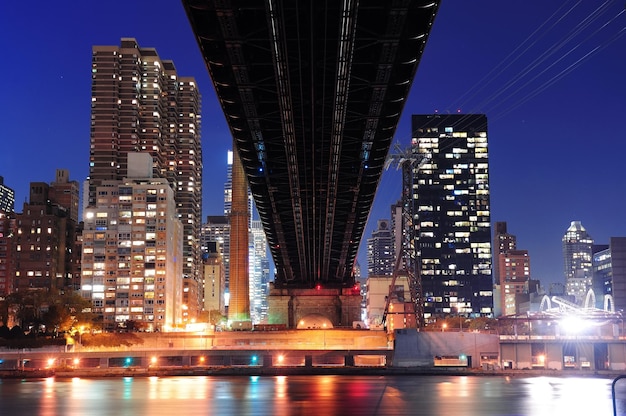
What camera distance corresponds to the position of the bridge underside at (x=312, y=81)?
41.8m

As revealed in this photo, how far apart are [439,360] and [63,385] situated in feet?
165

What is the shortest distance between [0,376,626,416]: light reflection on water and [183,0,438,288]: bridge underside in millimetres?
20038

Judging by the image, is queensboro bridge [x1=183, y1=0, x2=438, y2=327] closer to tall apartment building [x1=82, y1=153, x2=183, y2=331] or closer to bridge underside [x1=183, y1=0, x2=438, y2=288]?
bridge underside [x1=183, y1=0, x2=438, y2=288]

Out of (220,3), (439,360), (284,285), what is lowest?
(439,360)

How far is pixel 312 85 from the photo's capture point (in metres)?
50.7

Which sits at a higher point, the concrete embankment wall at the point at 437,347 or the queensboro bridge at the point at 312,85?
the queensboro bridge at the point at 312,85

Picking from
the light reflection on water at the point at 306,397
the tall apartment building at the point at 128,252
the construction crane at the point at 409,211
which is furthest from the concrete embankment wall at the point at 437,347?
the tall apartment building at the point at 128,252

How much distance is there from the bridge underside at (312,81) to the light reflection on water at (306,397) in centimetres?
2004

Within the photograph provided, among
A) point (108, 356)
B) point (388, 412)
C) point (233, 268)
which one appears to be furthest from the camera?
point (233, 268)

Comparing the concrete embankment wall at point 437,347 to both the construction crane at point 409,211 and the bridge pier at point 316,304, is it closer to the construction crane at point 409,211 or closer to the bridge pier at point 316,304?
the construction crane at point 409,211

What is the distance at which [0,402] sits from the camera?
164ft

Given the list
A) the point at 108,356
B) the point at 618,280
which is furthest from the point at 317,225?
the point at 618,280

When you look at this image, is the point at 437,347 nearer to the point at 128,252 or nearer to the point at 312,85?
the point at 312,85

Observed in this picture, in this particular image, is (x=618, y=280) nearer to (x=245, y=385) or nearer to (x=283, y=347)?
(x=283, y=347)
